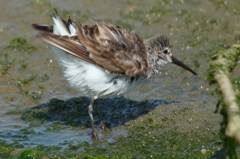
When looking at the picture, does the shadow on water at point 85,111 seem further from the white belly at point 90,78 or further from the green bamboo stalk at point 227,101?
the green bamboo stalk at point 227,101

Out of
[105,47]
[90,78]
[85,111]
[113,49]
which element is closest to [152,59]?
[113,49]

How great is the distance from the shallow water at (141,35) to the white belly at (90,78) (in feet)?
2.60

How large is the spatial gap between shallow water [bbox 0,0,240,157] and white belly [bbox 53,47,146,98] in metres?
0.79

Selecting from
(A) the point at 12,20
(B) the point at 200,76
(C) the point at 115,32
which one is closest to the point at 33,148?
(C) the point at 115,32

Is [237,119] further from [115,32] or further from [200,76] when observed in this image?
[200,76]

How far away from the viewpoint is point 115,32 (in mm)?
6719

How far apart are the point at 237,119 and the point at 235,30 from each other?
7.15 meters

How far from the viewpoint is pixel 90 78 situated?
20.6 feet

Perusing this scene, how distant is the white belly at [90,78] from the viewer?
20.6 ft

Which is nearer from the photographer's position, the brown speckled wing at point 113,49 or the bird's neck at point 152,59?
the brown speckled wing at point 113,49

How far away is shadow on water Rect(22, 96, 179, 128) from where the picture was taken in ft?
23.5

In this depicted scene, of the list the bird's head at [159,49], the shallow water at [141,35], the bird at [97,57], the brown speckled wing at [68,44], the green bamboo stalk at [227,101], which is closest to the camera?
the green bamboo stalk at [227,101]

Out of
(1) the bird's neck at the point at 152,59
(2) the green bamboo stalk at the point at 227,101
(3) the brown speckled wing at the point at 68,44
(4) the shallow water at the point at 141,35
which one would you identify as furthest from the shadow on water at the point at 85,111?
(2) the green bamboo stalk at the point at 227,101

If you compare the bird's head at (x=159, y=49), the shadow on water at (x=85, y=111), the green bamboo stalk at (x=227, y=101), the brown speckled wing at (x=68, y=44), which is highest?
the brown speckled wing at (x=68, y=44)
